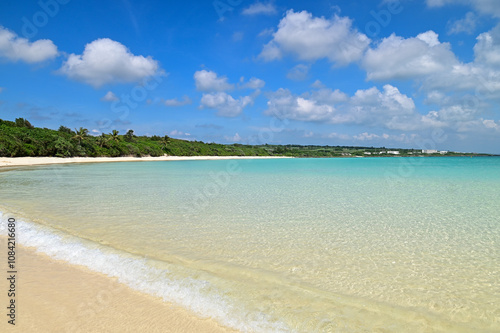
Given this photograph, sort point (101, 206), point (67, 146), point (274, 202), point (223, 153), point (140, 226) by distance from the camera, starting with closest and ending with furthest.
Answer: point (140, 226)
point (101, 206)
point (274, 202)
point (67, 146)
point (223, 153)

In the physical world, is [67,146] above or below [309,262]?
above

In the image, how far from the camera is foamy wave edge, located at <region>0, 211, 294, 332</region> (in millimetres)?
3928

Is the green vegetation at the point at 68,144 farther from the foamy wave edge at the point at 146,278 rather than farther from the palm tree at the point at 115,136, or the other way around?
the foamy wave edge at the point at 146,278

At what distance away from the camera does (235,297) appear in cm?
454

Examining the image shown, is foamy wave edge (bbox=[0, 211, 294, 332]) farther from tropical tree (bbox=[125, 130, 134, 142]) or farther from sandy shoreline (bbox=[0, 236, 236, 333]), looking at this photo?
tropical tree (bbox=[125, 130, 134, 142])

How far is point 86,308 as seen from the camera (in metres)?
4.09

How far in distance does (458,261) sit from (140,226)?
8482mm

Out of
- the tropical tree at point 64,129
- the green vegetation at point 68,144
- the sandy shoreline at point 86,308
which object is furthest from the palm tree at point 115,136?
the sandy shoreline at point 86,308

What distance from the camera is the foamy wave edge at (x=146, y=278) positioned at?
393 cm

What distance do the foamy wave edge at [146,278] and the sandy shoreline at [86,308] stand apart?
0.17 meters

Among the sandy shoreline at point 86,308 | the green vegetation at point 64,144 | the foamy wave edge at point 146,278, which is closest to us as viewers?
the sandy shoreline at point 86,308

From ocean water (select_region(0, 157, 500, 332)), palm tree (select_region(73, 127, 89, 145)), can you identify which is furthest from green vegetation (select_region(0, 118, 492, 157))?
ocean water (select_region(0, 157, 500, 332))

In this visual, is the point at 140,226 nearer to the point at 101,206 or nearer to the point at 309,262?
the point at 101,206

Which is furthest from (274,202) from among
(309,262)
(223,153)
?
(223,153)
